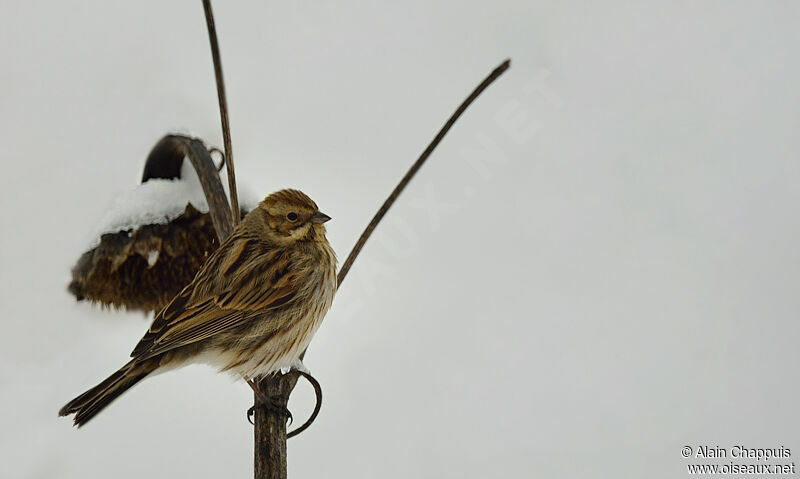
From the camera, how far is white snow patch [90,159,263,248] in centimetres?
197

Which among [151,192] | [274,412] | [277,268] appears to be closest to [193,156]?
[151,192]

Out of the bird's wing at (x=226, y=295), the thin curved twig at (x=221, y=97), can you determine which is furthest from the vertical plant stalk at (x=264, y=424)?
the bird's wing at (x=226, y=295)

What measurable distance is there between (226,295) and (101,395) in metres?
0.49

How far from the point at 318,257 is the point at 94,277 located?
1.80 feet

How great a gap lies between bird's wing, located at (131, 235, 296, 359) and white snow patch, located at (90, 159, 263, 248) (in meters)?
0.20

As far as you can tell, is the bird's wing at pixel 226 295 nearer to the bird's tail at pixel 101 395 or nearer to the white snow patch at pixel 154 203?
the bird's tail at pixel 101 395

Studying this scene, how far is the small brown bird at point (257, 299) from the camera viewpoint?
1820mm

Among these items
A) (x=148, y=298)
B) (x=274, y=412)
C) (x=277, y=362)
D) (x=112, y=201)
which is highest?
(x=112, y=201)

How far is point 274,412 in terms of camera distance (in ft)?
5.18

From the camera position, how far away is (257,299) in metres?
1.97

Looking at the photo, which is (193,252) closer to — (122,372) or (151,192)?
(151,192)

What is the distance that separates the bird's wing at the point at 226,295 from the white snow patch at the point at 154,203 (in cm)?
20

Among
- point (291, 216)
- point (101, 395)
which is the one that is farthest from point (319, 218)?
point (101, 395)

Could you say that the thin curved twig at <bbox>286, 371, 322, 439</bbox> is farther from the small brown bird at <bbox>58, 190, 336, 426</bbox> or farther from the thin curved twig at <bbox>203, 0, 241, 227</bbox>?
the thin curved twig at <bbox>203, 0, 241, 227</bbox>
